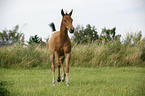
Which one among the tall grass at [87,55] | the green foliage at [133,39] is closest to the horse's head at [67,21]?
the tall grass at [87,55]

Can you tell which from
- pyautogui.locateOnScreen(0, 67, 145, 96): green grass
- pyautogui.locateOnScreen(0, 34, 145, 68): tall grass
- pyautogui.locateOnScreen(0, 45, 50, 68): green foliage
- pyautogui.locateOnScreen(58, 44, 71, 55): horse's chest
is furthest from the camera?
pyautogui.locateOnScreen(0, 34, 145, 68): tall grass

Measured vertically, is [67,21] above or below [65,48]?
above

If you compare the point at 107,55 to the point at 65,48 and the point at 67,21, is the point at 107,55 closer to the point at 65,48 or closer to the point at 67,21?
the point at 65,48

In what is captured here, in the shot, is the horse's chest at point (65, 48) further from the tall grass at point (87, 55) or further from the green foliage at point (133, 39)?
the green foliage at point (133, 39)

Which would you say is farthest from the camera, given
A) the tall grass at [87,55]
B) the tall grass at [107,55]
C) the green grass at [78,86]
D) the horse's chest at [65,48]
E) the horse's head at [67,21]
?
the tall grass at [107,55]

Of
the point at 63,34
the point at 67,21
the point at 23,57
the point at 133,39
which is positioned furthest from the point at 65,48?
the point at 133,39

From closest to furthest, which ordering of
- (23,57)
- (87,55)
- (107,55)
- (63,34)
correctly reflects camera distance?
(63,34) → (23,57) → (87,55) → (107,55)

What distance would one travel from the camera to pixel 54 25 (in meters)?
8.14

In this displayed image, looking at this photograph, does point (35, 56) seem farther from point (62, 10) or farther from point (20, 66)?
point (62, 10)

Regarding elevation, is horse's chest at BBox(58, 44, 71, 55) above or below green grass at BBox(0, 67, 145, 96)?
above

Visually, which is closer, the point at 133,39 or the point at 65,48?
the point at 65,48

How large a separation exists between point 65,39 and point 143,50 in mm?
11283

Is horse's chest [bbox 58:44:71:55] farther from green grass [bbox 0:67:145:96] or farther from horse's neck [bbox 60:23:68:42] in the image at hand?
green grass [bbox 0:67:145:96]

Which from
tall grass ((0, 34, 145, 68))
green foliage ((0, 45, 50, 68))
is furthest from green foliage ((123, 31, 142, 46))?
green foliage ((0, 45, 50, 68))
